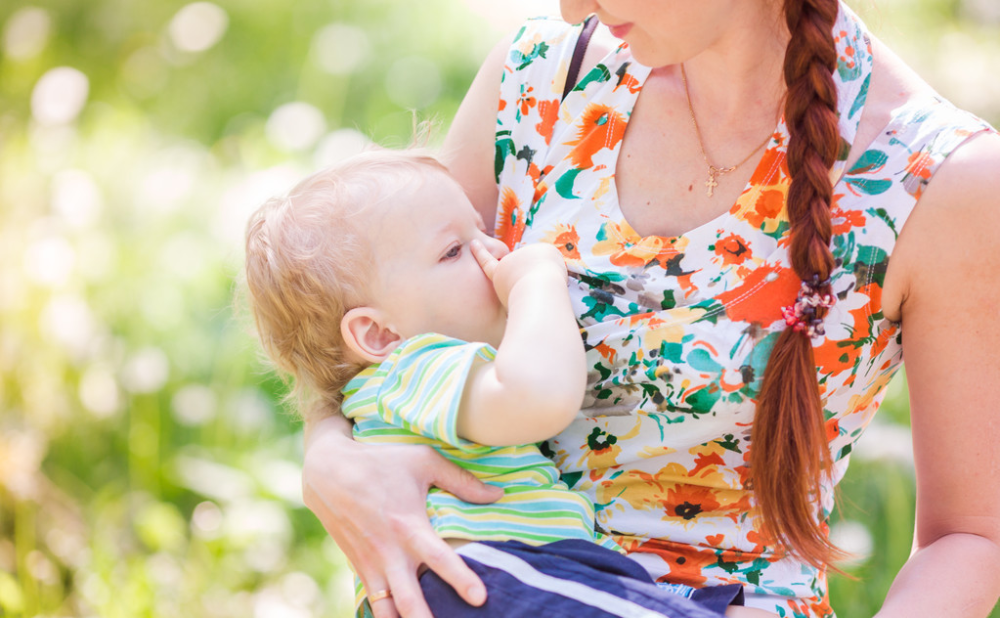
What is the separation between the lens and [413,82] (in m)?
4.45

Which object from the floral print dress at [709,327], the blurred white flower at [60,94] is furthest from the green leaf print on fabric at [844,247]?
the blurred white flower at [60,94]

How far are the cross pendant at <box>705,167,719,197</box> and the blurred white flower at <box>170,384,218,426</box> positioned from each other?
2149 mm

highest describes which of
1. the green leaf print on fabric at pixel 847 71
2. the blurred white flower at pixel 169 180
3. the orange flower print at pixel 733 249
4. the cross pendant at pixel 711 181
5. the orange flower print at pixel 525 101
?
the green leaf print on fabric at pixel 847 71

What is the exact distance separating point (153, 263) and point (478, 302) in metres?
2.20

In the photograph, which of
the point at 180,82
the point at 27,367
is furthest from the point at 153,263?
the point at 180,82

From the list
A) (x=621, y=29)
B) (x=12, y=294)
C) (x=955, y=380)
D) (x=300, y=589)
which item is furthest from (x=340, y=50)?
(x=955, y=380)

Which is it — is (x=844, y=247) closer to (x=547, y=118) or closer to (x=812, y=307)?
(x=812, y=307)

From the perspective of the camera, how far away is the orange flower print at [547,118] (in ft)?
5.75

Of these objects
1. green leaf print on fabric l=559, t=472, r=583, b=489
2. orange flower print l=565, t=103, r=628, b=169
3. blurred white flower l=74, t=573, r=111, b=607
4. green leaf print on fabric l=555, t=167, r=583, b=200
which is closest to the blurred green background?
blurred white flower l=74, t=573, r=111, b=607

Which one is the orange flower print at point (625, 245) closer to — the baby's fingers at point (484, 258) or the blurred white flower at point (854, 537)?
the baby's fingers at point (484, 258)

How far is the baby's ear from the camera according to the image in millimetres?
1622

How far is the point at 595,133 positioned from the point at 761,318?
1.54ft

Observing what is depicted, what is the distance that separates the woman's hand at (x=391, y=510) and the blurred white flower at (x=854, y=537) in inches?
62.3

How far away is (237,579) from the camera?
278cm
